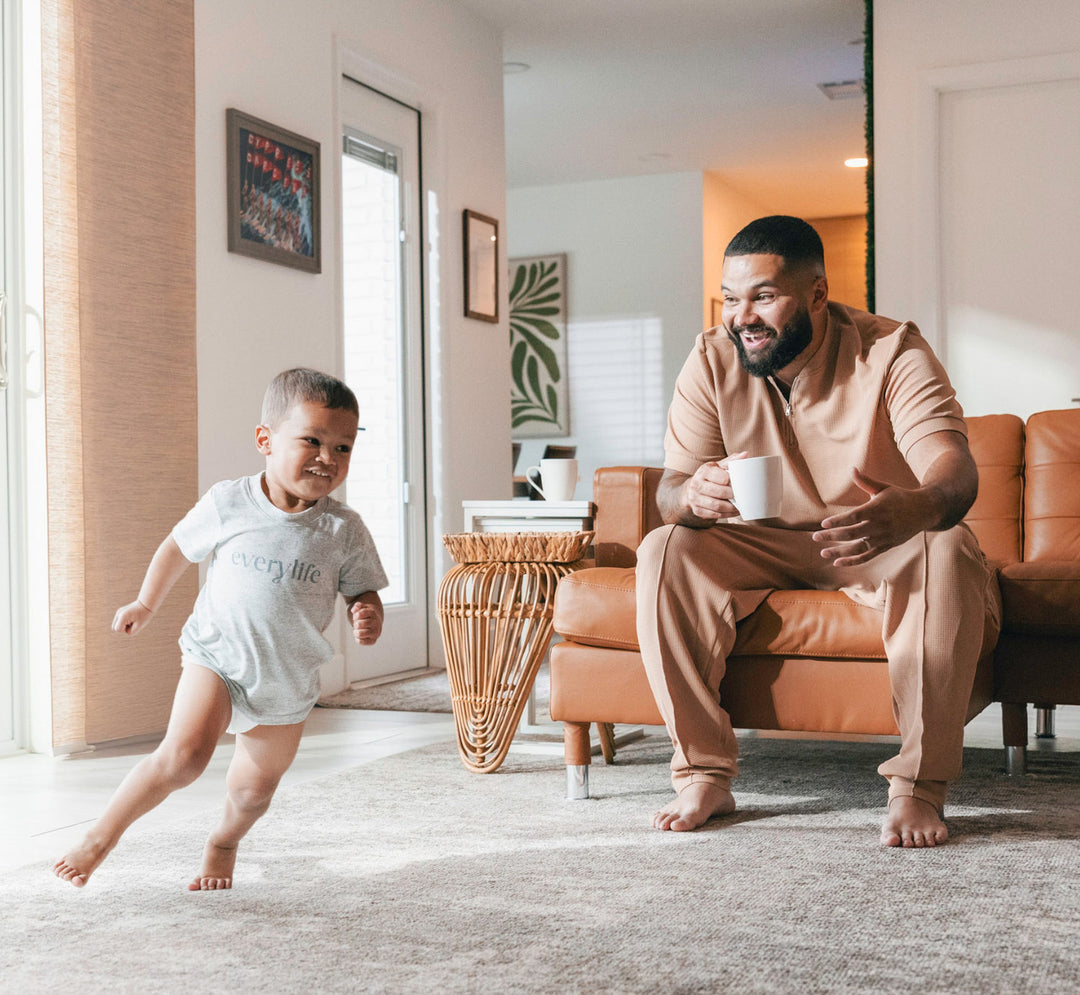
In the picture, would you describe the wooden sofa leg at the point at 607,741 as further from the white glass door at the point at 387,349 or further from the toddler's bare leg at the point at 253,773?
the white glass door at the point at 387,349

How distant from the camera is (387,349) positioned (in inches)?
182

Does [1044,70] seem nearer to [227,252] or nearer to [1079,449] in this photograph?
[1079,449]

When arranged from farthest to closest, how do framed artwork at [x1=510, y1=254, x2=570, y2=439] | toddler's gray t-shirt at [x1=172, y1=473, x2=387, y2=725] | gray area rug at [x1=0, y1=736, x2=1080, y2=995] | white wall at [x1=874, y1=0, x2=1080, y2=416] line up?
framed artwork at [x1=510, y1=254, x2=570, y2=439] → white wall at [x1=874, y1=0, x2=1080, y2=416] → toddler's gray t-shirt at [x1=172, y1=473, x2=387, y2=725] → gray area rug at [x1=0, y1=736, x2=1080, y2=995]

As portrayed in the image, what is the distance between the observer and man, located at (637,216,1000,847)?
6.78 feet

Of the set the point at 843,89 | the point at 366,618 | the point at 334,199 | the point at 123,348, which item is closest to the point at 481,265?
the point at 334,199

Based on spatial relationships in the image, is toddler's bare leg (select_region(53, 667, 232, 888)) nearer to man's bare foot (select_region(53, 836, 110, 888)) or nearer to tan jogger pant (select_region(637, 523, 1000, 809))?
man's bare foot (select_region(53, 836, 110, 888))

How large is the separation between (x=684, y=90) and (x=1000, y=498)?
13.0ft

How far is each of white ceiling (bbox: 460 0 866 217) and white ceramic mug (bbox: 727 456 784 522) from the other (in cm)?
383

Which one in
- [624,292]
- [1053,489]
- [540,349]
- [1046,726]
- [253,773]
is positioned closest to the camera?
[253,773]

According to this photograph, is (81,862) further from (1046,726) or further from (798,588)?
(1046,726)

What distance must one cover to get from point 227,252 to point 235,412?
0.46 metres

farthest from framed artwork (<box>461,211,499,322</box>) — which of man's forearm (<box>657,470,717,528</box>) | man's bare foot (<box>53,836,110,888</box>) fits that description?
man's bare foot (<box>53,836,110,888</box>)

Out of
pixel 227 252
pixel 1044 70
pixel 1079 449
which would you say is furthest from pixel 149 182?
pixel 1044 70

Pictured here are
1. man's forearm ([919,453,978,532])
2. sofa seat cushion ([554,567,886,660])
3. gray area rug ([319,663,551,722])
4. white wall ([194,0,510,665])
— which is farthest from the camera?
gray area rug ([319,663,551,722])
